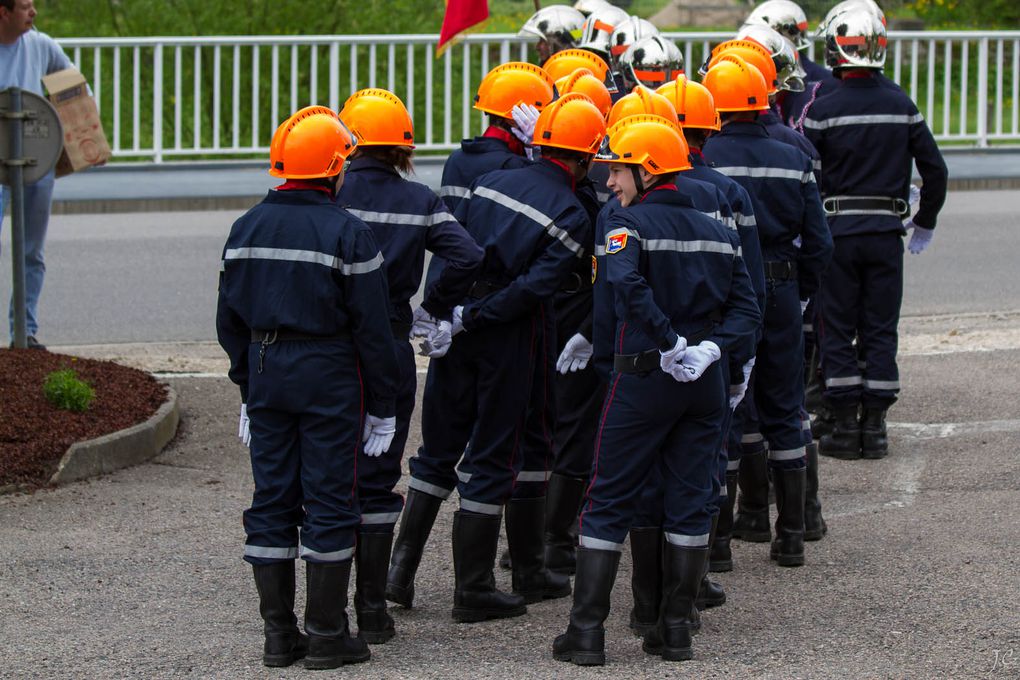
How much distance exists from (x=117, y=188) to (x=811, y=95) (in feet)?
34.4

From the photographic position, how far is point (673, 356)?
6.07 metres

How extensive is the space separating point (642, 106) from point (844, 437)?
121 inches

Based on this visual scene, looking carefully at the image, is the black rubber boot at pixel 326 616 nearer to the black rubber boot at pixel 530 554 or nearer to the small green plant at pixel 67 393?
the black rubber boot at pixel 530 554

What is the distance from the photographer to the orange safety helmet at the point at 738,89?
25.0ft

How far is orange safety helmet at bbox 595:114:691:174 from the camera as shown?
6.23 m

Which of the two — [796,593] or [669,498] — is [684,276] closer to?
[669,498]

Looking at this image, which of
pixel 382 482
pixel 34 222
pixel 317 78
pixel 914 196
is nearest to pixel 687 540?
pixel 382 482

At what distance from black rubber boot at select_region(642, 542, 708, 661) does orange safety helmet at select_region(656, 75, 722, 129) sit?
1.82 meters

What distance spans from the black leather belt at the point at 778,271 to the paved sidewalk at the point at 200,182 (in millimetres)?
10214

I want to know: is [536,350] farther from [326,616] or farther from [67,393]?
[67,393]

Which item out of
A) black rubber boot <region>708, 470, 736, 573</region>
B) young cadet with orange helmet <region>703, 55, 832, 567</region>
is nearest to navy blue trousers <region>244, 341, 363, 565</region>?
black rubber boot <region>708, 470, 736, 573</region>

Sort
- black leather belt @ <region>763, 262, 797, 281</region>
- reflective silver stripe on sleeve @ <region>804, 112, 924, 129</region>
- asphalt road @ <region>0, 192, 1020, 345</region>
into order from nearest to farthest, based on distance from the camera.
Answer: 1. black leather belt @ <region>763, 262, 797, 281</region>
2. reflective silver stripe on sleeve @ <region>804, 112, 924, 129</region>
3. asphalt road @ <region>0, 192, 1020, 345</region>

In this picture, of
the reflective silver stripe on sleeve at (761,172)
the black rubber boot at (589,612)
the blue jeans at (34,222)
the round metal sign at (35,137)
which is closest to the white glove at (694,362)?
the black rubber boot at (589,612)

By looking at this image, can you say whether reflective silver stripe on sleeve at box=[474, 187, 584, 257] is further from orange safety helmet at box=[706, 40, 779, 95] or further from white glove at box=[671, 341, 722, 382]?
orange safety helmet at box=[706, 40, 779, 95]
